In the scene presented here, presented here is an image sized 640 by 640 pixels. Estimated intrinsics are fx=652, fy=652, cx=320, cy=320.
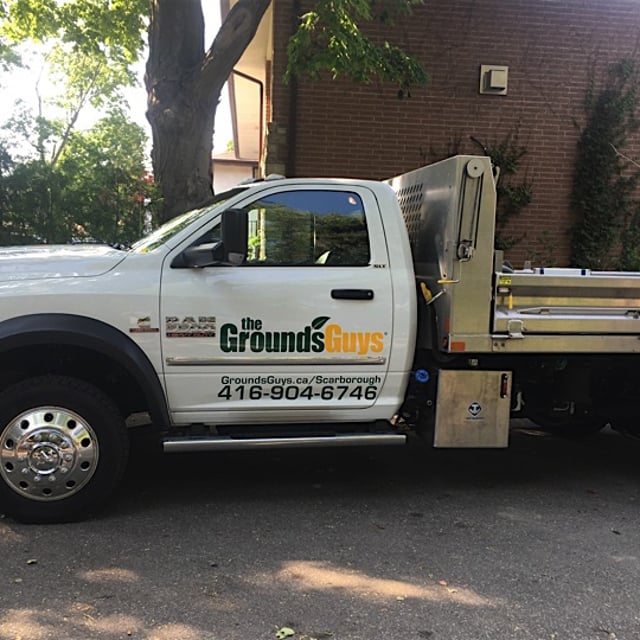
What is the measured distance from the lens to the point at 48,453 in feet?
12.6

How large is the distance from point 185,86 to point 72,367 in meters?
3.41

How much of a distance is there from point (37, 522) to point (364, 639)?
Answer: 217cm

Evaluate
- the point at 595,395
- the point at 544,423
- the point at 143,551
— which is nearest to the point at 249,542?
the point at 143,551

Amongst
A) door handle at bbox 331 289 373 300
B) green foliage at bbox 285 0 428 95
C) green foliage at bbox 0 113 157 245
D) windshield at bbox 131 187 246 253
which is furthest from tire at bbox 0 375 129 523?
green foliage at bbox 285 0 428 95

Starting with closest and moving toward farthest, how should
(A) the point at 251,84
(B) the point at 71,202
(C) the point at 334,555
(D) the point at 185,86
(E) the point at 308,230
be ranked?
(C) the point at 334,555 → (E) the point at 308,230 → (D) the point at 185,86 → (B) the point at 71,202 → (A) the point at 251,84

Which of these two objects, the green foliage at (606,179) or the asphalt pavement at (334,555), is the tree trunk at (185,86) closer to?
the asphalt pavement at (334,555)

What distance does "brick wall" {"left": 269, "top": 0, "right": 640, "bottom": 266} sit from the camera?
29.4ft

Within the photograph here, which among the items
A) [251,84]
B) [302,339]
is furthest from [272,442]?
[251,84]

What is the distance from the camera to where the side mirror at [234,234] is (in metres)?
3.82

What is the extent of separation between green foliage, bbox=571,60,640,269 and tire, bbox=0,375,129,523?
25.5ft

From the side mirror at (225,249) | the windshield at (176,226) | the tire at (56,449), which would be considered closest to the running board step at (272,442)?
the tire at (56,449)

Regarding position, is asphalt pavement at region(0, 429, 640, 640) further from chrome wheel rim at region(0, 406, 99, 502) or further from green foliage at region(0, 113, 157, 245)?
green foliage at region(0, 113, 157, 245)

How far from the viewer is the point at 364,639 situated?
2859mm

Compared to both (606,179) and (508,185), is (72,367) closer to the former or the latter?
(508,185)
